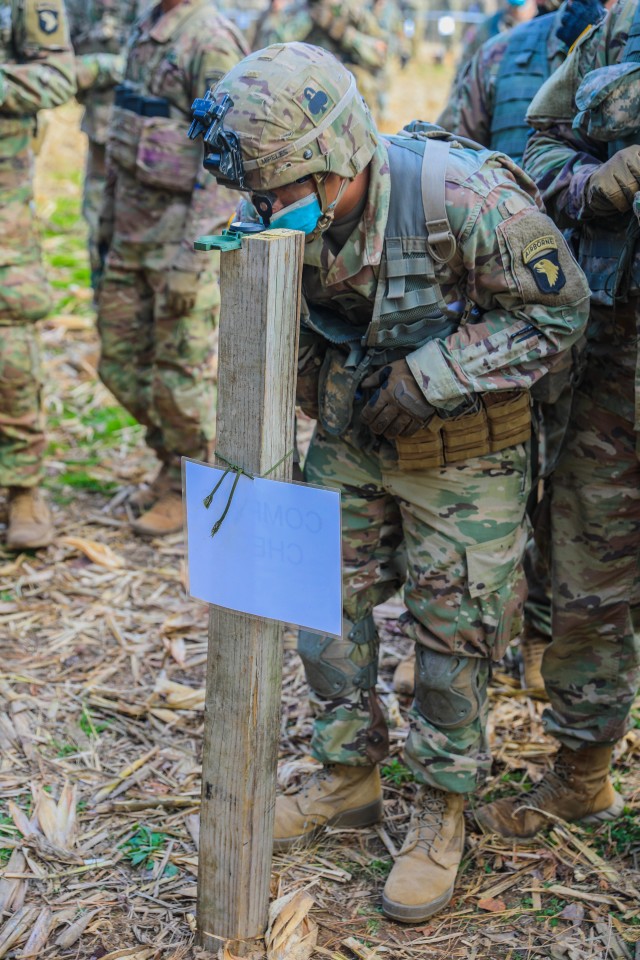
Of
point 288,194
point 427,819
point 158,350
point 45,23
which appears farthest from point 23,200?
point 427,819

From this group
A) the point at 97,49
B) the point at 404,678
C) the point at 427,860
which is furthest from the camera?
the point at 97,49

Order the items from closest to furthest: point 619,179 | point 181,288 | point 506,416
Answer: point 619,179 < point 506,416 < point 181,288

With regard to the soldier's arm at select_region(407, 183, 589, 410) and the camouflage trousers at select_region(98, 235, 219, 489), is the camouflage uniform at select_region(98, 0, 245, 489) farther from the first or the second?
the soldier's arm at select_region(407, 183, 589, 410)

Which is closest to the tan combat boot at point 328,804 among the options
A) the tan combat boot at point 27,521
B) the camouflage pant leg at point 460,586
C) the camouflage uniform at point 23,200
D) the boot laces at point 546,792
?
the camouflage pant leg at point 460,586

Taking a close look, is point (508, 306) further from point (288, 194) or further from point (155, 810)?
point (155, 810)

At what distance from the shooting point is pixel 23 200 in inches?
203

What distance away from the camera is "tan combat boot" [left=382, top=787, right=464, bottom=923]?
120 inches

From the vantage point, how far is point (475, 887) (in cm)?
323

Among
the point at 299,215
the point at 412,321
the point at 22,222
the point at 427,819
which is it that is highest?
the point at 299,215

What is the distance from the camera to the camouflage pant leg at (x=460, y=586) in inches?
118

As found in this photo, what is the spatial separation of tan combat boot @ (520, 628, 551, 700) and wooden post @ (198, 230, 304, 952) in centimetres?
186

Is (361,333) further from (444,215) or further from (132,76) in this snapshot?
(132,76)

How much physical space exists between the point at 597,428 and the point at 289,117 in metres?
1.31

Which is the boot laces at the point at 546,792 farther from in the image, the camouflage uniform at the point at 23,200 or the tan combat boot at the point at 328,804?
the camouflage uniform at the point at 23,200
